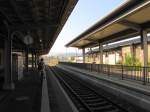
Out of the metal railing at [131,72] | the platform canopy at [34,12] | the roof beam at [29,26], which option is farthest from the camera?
the roof beam at [29,26]

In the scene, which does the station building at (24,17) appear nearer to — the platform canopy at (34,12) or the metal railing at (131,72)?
the platform canopy at (34,12)

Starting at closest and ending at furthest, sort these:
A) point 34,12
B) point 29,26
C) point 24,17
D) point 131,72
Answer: point 34,12 < point 24,17 < point 131,72 < point 29,26

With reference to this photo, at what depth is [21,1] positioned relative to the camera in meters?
13.9

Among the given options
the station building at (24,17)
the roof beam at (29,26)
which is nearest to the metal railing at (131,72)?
the station building at (24,17)

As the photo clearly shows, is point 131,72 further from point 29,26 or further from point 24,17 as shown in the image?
point 24,17

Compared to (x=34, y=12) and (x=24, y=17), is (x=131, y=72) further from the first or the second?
(x=24, y=17)

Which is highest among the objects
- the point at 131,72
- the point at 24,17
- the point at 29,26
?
the point at 24,17

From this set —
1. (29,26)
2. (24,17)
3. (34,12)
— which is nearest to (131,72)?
(34,12)

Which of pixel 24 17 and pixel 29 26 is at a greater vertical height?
pixel 24 17

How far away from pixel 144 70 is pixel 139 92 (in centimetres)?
207

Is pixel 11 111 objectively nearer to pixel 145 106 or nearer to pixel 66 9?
pixel 145 106

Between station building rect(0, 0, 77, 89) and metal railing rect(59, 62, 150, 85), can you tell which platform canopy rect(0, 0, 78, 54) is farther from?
metal railing rect(59, 62, 150, 85)

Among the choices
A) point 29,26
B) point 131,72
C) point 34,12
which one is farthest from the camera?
point 29,26

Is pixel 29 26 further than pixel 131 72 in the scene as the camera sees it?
Yes
